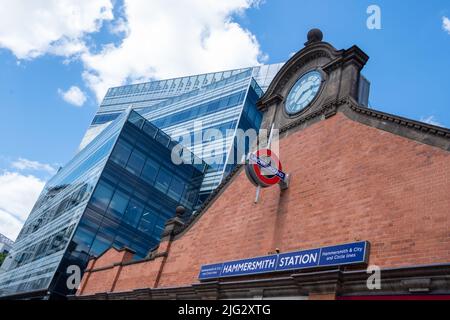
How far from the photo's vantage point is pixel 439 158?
8109 millimetres

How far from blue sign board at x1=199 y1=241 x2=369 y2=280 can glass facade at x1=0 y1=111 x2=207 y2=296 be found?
17.8 m

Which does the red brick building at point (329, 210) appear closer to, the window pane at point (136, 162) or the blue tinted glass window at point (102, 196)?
the blue tinted glass window at point (102, 196)

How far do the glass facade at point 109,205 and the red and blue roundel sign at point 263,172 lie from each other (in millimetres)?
19366

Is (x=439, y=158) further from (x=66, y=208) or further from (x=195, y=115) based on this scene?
(x=195, y=115)

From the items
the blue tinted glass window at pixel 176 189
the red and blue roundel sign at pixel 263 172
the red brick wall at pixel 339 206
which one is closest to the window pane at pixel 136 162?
the blue tinted glass window at pixel 176 189

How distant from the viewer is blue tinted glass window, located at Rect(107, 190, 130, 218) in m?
29.2

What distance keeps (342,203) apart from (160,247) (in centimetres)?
896

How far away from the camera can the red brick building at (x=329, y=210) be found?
7625 millimetres

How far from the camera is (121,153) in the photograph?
3130 centimetres

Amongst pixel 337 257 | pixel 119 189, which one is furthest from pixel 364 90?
pixel 119 189

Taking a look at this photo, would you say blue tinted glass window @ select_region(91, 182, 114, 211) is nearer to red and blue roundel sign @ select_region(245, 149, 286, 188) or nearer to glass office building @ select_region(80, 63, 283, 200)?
glass office building @ select_region(80, 63, 283, 200)

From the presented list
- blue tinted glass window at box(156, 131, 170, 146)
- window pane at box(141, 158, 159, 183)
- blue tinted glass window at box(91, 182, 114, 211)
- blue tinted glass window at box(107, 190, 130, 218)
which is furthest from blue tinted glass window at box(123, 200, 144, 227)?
blue tinted glass window at box(156, 131, 170, 146)

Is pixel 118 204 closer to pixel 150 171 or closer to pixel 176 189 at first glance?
pixel 150 171

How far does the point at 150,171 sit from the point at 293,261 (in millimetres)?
24796
